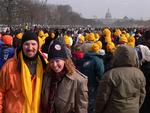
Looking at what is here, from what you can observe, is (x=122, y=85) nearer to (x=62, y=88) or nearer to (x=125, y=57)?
(x=125, y=57)

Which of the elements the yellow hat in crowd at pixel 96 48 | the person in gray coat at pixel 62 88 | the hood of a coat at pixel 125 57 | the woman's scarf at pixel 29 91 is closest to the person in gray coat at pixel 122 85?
the hood of a coat at pixel 125 57

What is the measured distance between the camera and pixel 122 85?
575 centimetres

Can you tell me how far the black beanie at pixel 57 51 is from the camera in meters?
4.80

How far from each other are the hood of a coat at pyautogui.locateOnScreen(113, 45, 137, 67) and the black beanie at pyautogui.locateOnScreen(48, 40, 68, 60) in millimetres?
1126

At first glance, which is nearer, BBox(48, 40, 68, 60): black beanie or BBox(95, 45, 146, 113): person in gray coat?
BBox(48, 40, 68, 60): black beanie

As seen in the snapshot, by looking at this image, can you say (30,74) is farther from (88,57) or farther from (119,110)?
(88,57)

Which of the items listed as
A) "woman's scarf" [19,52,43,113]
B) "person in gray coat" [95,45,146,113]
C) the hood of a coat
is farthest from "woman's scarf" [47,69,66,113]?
the hood of a coat

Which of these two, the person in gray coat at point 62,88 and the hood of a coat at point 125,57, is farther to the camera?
the hood of a coat at point 125,57

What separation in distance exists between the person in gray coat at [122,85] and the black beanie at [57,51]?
108cm

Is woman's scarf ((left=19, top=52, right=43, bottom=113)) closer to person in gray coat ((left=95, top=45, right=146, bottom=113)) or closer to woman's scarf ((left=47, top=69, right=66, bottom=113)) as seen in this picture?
woman's scarf ((left=47, top=69, right=66, bottom=113))

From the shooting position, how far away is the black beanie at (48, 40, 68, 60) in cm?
480

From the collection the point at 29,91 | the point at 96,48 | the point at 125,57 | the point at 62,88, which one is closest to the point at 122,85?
the point at 125,57

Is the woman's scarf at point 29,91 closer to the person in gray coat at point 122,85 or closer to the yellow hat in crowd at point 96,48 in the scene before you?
the person in gray coat at point 122,85

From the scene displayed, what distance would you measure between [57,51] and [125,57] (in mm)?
1257
